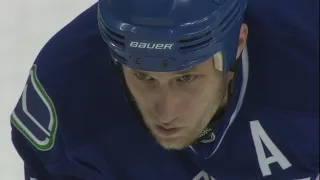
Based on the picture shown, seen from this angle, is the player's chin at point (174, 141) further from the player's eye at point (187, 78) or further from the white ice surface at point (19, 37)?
the white ice surface at point (19, 37)

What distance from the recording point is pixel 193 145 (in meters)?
1.49

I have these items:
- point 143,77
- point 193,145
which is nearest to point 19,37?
point 193,145

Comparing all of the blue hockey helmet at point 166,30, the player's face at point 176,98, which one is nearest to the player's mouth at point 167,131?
the player's face at point 176,98

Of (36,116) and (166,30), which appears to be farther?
(36,116)

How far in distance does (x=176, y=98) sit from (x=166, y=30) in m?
0.13

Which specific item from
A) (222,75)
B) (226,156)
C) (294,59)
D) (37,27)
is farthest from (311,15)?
(37,27)

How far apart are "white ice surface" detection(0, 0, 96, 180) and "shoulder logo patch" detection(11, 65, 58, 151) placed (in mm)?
466

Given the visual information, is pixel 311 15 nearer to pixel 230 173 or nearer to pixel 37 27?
pixel 230 173

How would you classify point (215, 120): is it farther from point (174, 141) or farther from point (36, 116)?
point (36, 116)

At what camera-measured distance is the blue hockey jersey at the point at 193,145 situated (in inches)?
54.7

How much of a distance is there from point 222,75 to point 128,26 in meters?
0.19

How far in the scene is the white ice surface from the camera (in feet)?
6.68

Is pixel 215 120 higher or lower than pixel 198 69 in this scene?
lower

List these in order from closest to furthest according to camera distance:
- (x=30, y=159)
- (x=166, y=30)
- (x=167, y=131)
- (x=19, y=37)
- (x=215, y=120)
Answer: (x=166, y=30) → (x=167, y=131) → (x=215, y=120) → (x=30, y=159) → (x=19, y=37)
